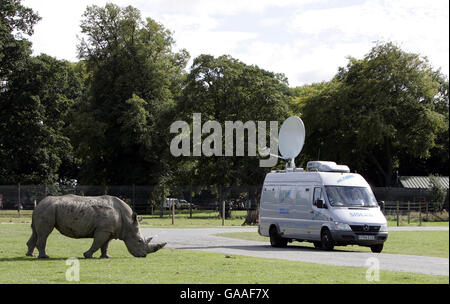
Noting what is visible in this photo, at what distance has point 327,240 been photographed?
79.8 ft

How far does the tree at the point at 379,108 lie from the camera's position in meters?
66.7

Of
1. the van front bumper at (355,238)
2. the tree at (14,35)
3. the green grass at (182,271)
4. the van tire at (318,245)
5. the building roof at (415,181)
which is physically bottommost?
the van tire at (318,245)

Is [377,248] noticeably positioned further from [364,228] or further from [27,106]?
[27,106]

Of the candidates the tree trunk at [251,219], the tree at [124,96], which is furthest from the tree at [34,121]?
the tree trunk at [251,219]

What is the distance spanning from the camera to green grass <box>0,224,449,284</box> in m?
14.0

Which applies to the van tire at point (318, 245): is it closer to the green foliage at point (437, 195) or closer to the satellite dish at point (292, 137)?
the satellite dish at point (292, 137)

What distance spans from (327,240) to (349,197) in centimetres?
171

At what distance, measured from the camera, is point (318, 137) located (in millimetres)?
73000

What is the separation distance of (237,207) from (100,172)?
1954 centimetres

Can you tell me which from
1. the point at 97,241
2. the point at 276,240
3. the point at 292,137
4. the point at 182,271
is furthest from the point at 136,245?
the point at 292,137

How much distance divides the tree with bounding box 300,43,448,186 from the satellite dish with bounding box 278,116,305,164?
3554 centimetres

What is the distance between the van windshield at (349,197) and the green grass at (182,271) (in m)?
5.68

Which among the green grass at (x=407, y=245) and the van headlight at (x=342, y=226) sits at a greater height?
the van headlight at (x=342, y=226)

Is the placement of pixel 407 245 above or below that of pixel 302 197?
below
